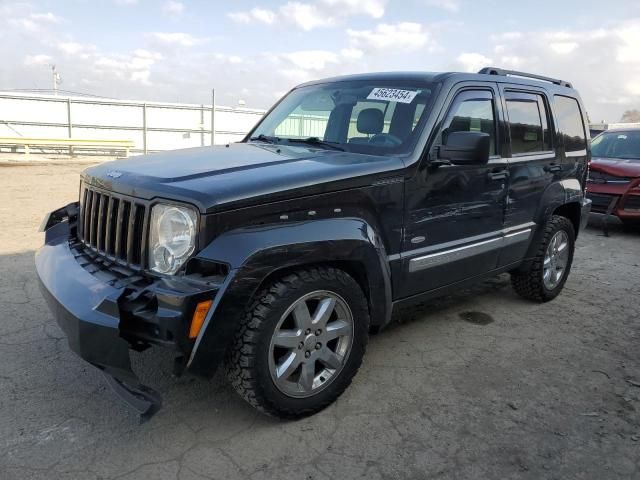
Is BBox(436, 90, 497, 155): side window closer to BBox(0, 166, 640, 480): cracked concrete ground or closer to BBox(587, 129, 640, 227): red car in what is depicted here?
BBox(0, 166, 640, 480): cracked concrete ground

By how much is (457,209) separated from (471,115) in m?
0.72

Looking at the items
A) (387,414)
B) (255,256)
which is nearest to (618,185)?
(387,414)

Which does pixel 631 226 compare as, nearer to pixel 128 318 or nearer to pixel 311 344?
pixel 311 344

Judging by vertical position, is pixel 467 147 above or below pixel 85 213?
above

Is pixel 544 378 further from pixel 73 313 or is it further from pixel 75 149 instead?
pixel 75 149

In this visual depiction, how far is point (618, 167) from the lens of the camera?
27.3 ft

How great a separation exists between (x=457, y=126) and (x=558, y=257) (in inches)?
86.3

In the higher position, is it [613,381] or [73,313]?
[73,313]

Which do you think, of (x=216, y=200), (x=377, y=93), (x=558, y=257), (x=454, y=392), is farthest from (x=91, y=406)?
(x=558, y=257)

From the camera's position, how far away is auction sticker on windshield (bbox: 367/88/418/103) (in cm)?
354

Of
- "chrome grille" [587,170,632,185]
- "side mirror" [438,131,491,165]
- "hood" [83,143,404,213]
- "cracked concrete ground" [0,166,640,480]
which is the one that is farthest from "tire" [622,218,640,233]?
"hood" [83,143,404,213]

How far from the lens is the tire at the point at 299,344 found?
2561 millimetres

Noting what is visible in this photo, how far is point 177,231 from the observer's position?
8.23ft

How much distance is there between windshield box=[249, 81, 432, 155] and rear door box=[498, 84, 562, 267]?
1.01 metres
